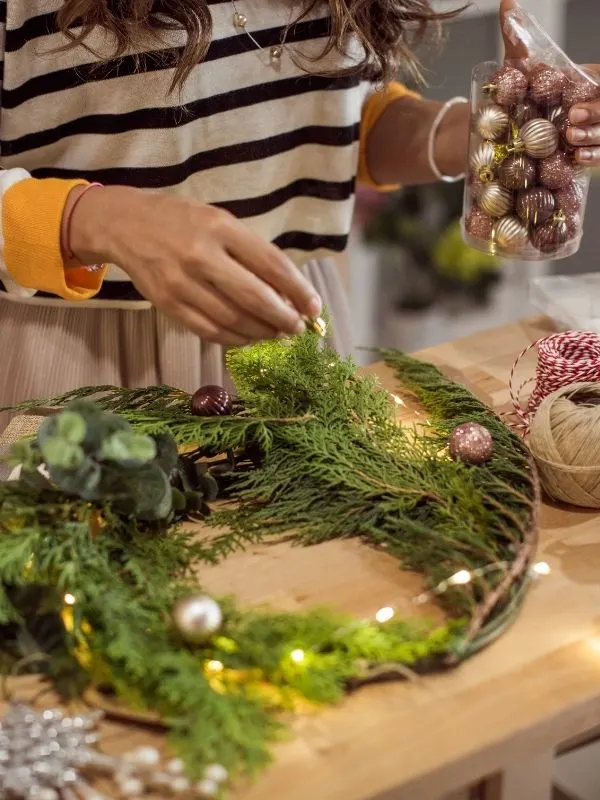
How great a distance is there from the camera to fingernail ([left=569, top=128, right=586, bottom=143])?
0.83m

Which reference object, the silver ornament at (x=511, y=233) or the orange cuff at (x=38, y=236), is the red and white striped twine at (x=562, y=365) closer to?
the silver ornament at (x=511, y=233)

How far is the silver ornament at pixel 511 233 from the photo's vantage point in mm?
880

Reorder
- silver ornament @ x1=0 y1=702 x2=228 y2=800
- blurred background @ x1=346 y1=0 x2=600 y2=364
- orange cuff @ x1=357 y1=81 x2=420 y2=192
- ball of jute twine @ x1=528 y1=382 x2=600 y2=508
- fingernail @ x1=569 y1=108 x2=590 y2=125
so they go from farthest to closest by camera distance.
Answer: blurred background @ x1=346 y1=0 x2=600 y2=364, orange cuff @ x1=357 y1=81 x2=420 y2=192, fingernail @ x1=569 y1=108 x2=590 y2=125, ball of jute twine @ x1=528 y1=382 x2=600 y2=508, silver ornament @ x1=0 y1=702 x2=228 y2=800

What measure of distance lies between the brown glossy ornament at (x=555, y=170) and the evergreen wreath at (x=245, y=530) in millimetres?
196

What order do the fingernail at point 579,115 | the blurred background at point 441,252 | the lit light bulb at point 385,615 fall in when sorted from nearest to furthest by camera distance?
the lit light bulb at point 385,615, the fingernail at point 579,115, the blurred background at point 441,252

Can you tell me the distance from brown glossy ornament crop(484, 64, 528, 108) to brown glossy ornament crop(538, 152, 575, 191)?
59 millimetres

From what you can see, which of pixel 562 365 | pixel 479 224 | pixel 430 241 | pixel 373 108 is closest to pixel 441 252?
pixel 430 241

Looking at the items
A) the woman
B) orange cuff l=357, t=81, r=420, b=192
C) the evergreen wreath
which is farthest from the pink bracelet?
orange cuff l=357, t=81, r=420, b=192

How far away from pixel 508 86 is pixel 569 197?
0.37 feet

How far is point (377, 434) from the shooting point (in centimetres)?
80

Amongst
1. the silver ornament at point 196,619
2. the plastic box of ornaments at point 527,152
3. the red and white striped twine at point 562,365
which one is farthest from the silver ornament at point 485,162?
the silver ornament at point 196,619

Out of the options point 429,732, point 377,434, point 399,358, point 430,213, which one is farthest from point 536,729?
point 430,213

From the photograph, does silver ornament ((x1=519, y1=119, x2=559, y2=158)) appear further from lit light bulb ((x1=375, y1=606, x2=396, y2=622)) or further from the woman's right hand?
lit light bulb ((x1=375, y1=606, x2=396, y2=622))

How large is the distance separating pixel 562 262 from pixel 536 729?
6.11 feet
